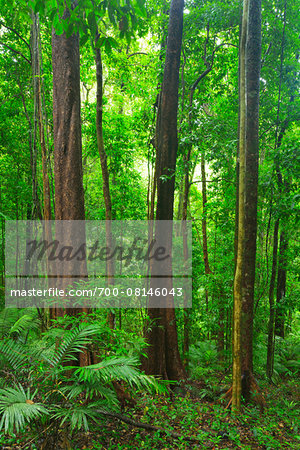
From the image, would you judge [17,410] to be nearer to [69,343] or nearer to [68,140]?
[69,343]

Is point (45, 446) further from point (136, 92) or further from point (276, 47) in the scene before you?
point (136, 92)

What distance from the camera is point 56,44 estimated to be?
12.7ft

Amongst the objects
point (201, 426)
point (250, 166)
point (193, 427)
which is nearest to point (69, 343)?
point (193, 427)

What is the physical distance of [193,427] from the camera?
Result: 390 centimetres

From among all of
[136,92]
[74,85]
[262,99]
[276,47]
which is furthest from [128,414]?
[136,92]

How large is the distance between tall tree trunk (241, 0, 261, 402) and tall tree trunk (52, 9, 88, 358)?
2.61 meters

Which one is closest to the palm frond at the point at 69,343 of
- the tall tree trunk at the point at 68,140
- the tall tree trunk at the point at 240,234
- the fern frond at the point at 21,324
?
the tall tree trunk at the point at 68,140

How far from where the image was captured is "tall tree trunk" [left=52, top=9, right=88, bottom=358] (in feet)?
12.6

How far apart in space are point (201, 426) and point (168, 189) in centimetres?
375

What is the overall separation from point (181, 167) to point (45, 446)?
5.37m

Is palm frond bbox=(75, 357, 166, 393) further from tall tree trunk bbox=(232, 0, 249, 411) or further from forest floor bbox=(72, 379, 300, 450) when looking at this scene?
tall tree trunk bbox=(232, 0, 249, 411)

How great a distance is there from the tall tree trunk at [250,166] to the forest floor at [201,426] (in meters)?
0.56

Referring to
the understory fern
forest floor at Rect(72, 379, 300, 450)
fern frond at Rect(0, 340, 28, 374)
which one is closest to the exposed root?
forest floor at Rect(72, 379, 300, 450)

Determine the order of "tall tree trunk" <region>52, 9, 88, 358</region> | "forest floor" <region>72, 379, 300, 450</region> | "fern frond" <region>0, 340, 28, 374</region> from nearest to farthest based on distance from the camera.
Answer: "fern frond" <region>0, 340, 28, 374</region> → "forest floor" <region>72, 379, 300, 450</region> → "tall tree trunk" <region>52, 9, 88, 358</region>
